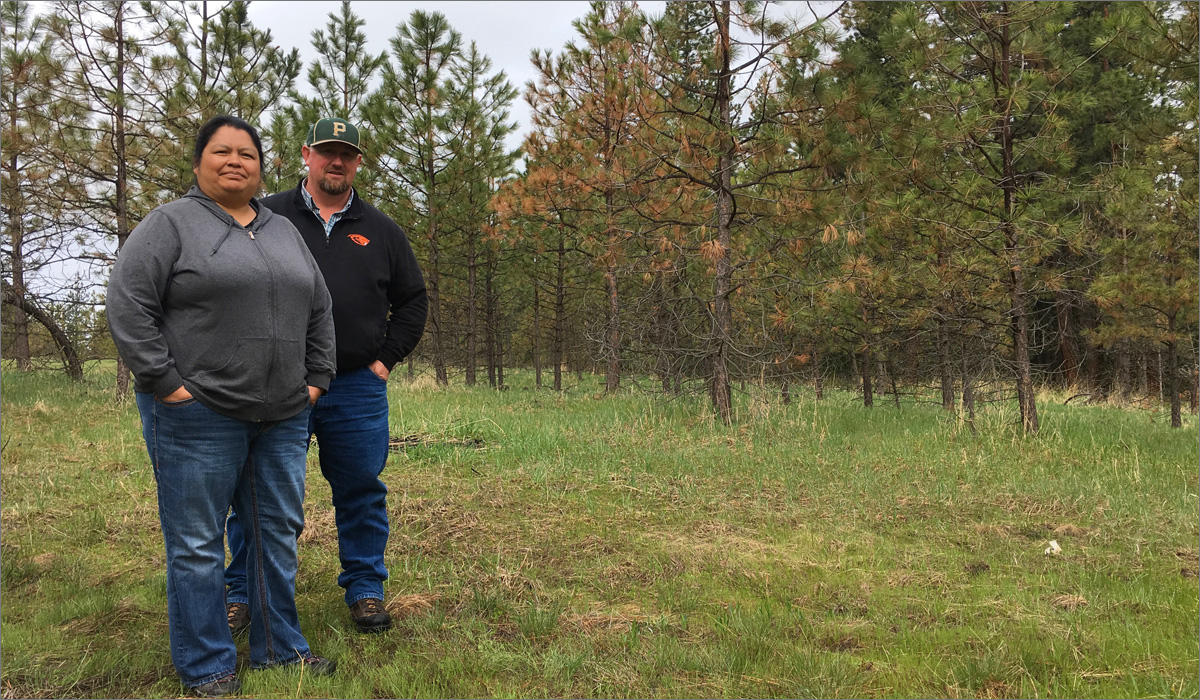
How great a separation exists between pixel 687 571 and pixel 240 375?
2504 mm

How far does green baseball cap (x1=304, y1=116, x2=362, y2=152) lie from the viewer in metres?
3.08

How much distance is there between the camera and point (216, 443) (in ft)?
8.07

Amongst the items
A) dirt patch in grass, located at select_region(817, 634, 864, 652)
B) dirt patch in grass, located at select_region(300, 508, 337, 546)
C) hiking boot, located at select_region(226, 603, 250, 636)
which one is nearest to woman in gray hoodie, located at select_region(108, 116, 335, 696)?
hiking boot, located at select_region(226, 603, 250, 636)

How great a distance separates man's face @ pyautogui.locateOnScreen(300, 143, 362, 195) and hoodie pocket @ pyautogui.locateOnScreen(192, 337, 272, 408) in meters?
0.95

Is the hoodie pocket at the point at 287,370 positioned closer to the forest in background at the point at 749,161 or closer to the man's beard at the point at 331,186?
the man's beard at the point at 331,186

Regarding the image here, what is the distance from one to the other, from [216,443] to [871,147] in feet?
25.5

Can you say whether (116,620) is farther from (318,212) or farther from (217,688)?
(318,212)

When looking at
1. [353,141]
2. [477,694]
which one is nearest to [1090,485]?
[477,694]

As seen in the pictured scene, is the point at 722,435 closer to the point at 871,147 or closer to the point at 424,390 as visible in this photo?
the point at 871,147

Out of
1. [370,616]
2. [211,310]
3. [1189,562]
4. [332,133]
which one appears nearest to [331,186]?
[332,133]

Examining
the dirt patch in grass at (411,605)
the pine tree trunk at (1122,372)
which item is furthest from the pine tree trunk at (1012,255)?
the pine tree trunk at (1122,372)

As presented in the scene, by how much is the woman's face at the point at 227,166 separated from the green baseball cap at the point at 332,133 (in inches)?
19.2

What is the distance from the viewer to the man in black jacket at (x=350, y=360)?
3119 millimetres

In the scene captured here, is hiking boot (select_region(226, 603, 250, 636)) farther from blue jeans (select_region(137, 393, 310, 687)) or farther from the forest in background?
the forest in background
